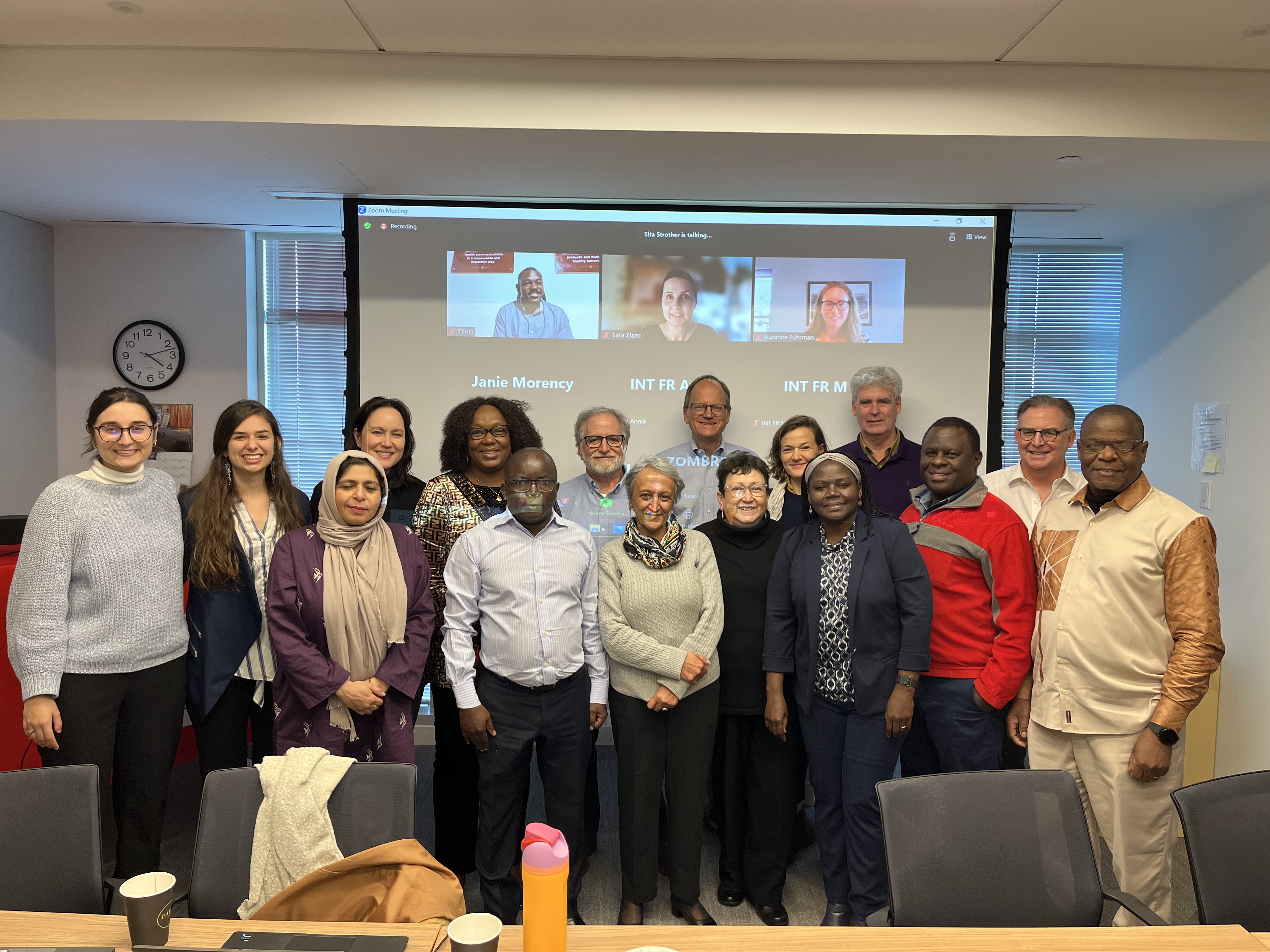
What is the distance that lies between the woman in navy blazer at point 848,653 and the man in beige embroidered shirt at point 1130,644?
43 centimetres

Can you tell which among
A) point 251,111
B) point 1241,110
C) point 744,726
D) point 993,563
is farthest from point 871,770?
point 251,111

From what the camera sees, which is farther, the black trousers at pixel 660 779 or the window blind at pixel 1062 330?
the window blind at pixel 1062 330

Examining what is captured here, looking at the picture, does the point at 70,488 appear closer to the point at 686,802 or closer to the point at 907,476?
the point at 686,802

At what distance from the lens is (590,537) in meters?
2.72

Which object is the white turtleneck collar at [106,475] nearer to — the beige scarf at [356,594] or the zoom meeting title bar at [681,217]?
the beige scarf at [356,594]

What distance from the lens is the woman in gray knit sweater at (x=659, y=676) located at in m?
2.61

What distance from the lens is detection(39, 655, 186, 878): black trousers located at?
8.05 ft

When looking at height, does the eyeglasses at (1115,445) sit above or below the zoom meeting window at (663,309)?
below

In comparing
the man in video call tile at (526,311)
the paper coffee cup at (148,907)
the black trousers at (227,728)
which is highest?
the man in video call tile at (526,311)

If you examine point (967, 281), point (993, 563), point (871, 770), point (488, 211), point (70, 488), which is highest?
point (488, 211)

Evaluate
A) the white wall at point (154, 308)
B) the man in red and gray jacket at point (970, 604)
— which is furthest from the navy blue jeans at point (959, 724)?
the white wall at point (154, 308)

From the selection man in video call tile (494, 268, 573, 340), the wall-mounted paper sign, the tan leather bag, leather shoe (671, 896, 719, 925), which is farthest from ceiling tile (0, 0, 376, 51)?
the wall-mounted paper sign

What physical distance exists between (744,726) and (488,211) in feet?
9.05

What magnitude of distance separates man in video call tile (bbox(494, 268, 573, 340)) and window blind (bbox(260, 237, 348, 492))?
4.61 ft
